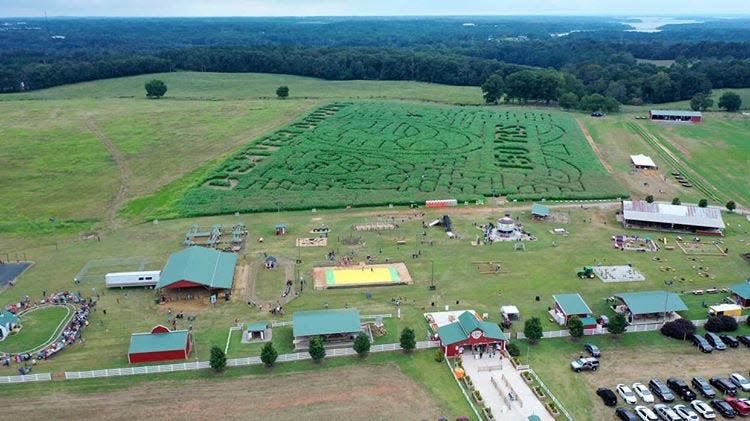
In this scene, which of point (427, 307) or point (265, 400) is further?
point (427, 307)

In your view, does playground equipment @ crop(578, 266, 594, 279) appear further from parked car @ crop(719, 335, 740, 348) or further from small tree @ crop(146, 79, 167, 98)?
small tree @ crop(146, 79, 167, 98)

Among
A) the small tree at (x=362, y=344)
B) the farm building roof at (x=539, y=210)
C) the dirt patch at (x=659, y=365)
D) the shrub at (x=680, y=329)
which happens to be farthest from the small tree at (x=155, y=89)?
the shrub at (x=680, y=329)

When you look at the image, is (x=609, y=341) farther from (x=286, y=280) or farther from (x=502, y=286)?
(x=286, y=280)

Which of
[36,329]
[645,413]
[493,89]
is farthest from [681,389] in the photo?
[493,89]

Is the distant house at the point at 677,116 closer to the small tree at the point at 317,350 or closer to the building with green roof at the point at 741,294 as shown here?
the building with green roof at the point at 741,294

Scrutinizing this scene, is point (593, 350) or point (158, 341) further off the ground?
point (158, 341)

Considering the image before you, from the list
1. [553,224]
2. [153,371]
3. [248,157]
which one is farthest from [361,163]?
[153,371]

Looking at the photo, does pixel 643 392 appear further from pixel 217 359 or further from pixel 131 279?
pixel 131 279
